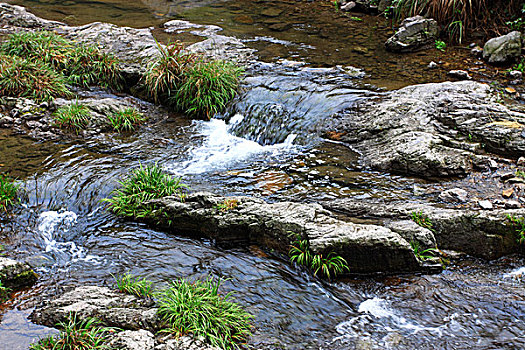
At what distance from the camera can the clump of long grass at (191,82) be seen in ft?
28.3

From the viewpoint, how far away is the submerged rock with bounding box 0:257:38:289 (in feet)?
14.2

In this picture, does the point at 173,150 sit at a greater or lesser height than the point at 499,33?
lesser

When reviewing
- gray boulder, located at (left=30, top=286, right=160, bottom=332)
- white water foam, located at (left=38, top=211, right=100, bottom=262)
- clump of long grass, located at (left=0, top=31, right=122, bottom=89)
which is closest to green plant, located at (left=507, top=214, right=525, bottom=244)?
gray boulder, located at (left=30, top=286, right=160, bottom=332)

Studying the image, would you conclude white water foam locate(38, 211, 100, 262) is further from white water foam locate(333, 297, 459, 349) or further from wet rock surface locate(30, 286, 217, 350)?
white water foam locate(333, 297, 459, 349)

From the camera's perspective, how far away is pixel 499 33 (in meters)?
10.1

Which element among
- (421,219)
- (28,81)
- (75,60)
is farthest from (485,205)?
(75,60)

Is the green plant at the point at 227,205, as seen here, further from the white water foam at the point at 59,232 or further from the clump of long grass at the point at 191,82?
the clump of long grass at the point at 191,82

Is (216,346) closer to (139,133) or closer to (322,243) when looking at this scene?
(322,243)

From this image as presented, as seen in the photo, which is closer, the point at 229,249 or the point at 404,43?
the point at 229,249

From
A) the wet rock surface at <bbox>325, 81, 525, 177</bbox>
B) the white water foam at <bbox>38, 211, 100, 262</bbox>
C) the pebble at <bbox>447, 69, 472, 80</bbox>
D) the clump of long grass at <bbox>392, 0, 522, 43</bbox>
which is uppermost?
the clump of long grass at <bbox>392, 0, 522, 43</bbox>

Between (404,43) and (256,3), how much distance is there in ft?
24.0

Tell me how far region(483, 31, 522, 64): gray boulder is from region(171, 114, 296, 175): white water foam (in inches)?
197

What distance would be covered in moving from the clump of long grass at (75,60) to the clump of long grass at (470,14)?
8295mm

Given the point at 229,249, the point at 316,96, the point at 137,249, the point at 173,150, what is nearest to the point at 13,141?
the point at 173,150
